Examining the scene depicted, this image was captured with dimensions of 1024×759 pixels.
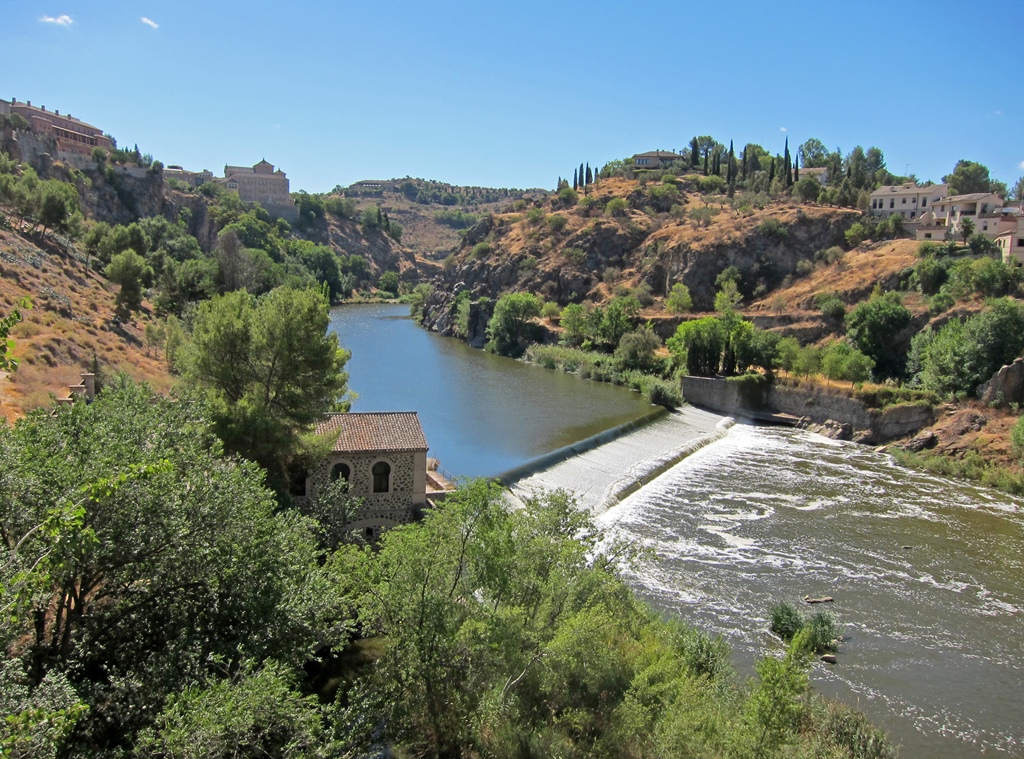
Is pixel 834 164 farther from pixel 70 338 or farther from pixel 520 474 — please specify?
pixel 70 338

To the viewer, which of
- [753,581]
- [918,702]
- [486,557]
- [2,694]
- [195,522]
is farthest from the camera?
[753,581]

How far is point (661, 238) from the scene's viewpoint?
7769 centimetres

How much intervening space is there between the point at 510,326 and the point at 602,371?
16357mm

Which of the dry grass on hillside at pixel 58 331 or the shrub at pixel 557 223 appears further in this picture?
the shrub at pixel 557 223

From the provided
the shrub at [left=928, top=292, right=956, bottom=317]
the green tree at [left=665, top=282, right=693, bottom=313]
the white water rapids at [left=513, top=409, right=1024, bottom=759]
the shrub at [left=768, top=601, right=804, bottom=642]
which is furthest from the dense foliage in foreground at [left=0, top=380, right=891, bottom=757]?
the green tree at [left=665, top=282, right=693, bottom=313]

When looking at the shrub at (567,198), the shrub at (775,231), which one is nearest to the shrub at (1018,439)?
the shrub at (775,231)

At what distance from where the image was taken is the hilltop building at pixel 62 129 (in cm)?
8462

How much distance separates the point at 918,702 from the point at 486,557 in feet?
37.3

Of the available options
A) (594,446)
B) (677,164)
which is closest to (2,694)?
(594,446)

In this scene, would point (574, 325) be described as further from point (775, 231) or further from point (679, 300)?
point (775, 231)

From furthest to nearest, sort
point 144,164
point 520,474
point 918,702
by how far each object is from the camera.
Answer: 1. point 144,164
2. point 520,474
3. point 918,702

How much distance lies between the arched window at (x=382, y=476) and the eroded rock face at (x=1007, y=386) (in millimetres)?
32076

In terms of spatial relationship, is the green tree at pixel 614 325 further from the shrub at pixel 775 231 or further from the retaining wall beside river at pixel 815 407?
the shrub at pixel 775 231

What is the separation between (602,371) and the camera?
5347 cm
